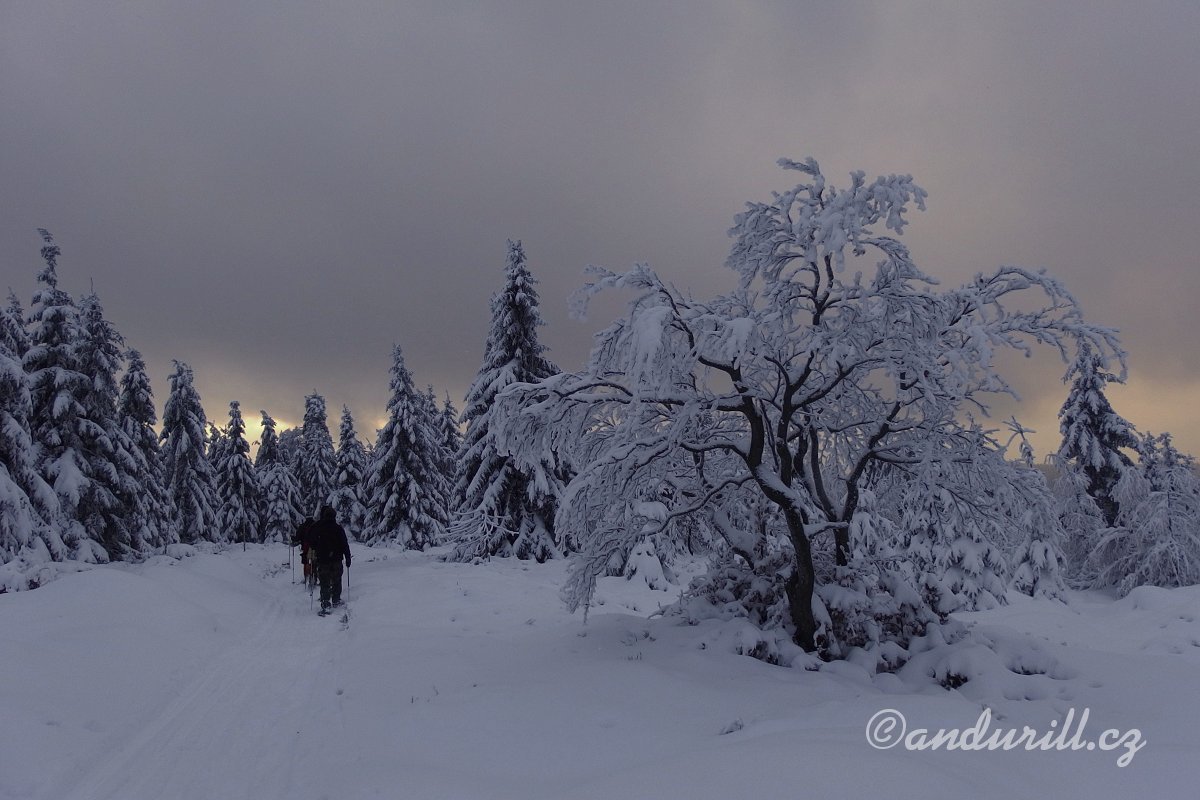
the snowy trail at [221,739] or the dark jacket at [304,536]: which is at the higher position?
the dark jacket at [304,536]

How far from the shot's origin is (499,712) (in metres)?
6.56

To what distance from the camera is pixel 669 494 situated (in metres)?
9.90

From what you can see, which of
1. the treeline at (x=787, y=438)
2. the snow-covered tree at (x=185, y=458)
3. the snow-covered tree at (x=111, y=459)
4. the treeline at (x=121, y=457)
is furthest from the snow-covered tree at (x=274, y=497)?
the treeline at (x=787, y=438)

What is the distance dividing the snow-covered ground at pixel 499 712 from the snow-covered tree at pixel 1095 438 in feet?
52.9

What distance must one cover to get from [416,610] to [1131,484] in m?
→ 24.9

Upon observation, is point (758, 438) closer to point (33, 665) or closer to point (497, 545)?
point (33, 665)

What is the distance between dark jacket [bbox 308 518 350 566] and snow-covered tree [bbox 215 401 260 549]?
122 ft

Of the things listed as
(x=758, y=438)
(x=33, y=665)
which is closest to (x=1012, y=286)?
(x=758, y=438)

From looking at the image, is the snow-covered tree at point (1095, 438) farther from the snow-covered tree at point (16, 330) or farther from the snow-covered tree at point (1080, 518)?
the snow-covered tree at point (16, 330)

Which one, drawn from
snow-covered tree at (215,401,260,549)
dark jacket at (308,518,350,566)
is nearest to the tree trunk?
dark jacket at (308,518,350,566)

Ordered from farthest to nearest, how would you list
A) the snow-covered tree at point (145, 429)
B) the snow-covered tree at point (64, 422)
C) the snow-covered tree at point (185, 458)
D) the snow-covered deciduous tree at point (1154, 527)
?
the snow-covered tree at point (185, 458), the snow-covered tree at point (145, 429), the snow-covered tree at point (64, 422), the snow-covered deciduous tree at point (1154, 527)

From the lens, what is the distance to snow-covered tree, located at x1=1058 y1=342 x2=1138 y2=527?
24.5 metres

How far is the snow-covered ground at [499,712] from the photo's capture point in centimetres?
456

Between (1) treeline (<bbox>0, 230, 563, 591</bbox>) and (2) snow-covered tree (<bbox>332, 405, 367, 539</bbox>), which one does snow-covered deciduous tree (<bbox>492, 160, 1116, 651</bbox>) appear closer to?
(1) treeline (<bbox>0, 230, 563, 591</bbox>)
